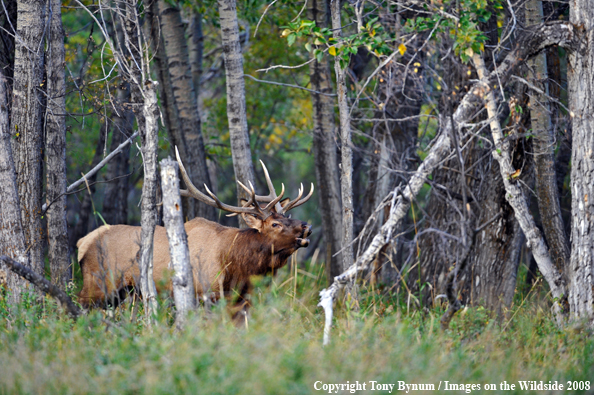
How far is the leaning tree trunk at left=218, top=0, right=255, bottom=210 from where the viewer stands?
7.07 m

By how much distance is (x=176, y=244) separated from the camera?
469 centimetres

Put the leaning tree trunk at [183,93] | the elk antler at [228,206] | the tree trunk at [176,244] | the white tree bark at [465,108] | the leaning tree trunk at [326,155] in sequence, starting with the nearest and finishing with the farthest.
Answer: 1. the tree trunk at [176,244]
2. the white tree bark at [465,108]
3. the elk antler at [228,206]
4. the leaning tree trunk at [326,155]
5. the leaning tree trunk at [183,93]

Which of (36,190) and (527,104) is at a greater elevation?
(527,104)

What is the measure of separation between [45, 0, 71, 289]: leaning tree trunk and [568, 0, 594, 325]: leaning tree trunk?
5.43 meters

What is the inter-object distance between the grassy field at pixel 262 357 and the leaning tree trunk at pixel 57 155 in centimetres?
168

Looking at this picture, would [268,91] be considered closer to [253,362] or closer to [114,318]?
[114,318]

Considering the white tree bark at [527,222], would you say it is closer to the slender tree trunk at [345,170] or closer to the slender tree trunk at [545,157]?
the slender tree trunk at [545,157]

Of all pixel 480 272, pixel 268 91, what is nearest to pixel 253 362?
pixel 480 272

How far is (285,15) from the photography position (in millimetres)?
10852

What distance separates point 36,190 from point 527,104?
18.7ft

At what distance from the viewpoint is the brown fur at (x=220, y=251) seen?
6.48 meters

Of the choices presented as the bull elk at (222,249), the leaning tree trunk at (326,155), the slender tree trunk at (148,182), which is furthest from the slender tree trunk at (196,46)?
the slender tree trunk at (148,182)

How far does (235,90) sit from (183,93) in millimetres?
2360

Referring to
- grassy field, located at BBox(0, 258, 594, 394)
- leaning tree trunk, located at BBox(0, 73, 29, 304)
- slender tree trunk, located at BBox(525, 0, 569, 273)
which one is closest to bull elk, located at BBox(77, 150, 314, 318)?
leaning tree trunk, located at BBox(0, 73, 29, 304)
